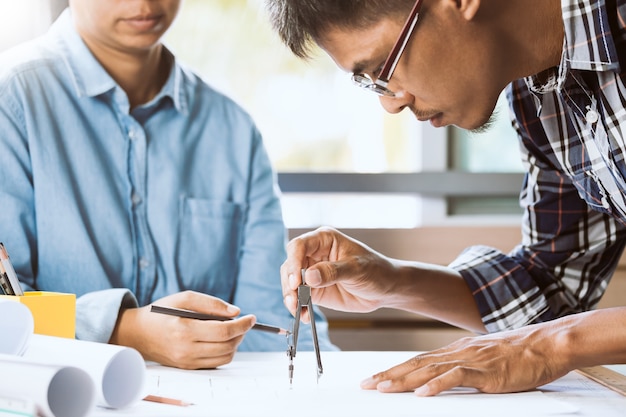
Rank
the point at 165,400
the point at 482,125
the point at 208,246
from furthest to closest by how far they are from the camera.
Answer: the point at 208,246 → the point at 482,125 → the point at 165,400

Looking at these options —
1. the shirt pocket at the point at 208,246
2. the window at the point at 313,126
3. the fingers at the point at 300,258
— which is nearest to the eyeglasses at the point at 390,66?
the fingers at the point at 300,258

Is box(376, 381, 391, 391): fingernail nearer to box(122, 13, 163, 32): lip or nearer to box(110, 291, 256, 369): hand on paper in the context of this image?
box(110, 291, 256, 369): hand on paper

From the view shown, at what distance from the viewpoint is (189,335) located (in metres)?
1.25

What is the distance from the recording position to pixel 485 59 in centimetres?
121

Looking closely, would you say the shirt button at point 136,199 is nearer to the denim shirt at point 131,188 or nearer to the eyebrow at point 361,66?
the denim shirt at point 131,188

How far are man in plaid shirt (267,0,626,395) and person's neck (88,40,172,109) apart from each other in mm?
585

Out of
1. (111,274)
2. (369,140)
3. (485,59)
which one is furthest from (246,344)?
(369,140)

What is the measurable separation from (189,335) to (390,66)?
1.63ft

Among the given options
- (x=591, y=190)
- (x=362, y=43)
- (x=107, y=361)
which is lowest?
(x=107, y=361)

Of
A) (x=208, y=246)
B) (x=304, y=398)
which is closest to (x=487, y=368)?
(x=304, y=398)

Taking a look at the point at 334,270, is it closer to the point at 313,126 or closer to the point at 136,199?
the point at 136,199

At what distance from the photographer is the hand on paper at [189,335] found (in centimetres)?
124

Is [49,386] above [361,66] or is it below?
below

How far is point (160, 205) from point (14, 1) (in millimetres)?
1039
